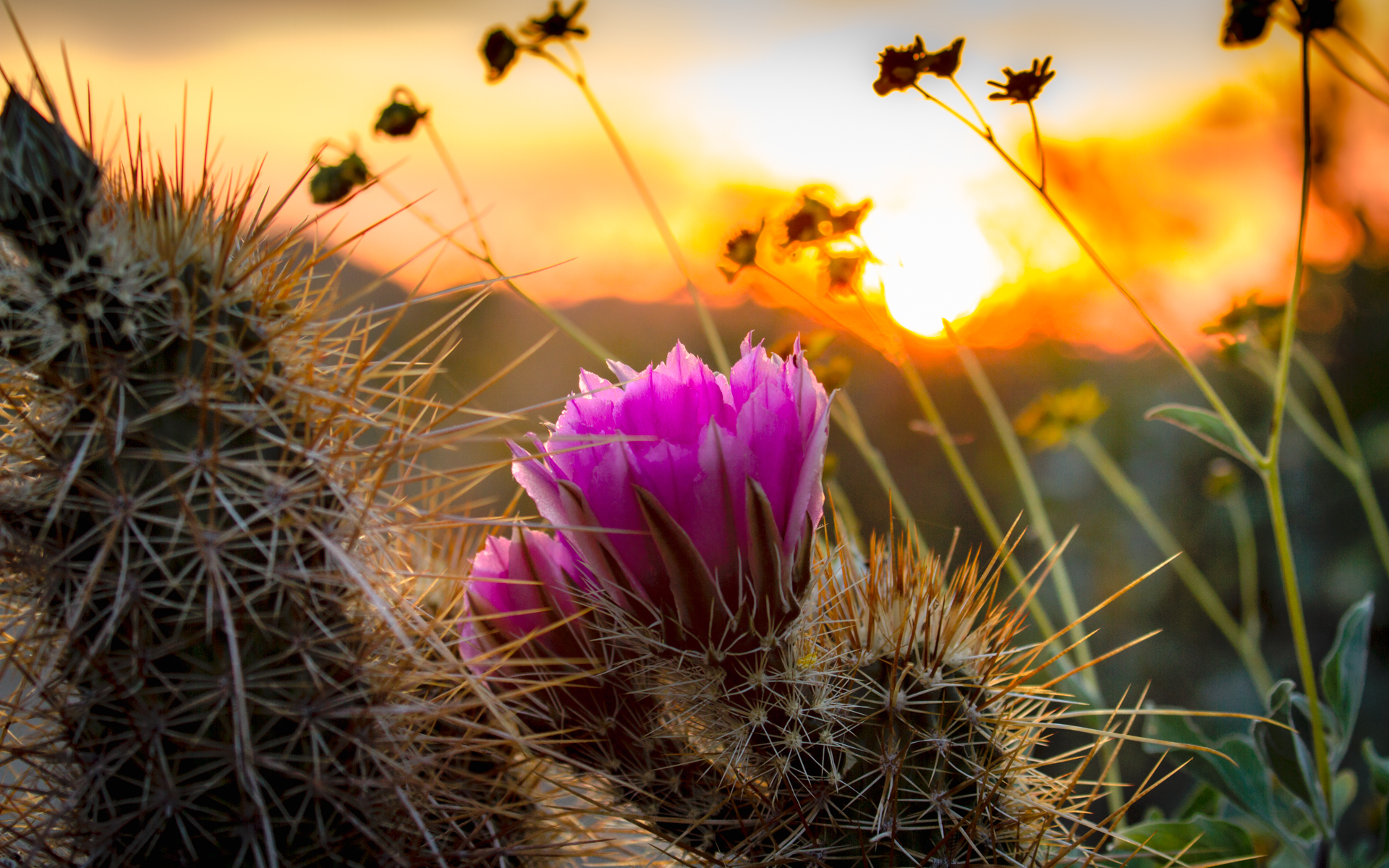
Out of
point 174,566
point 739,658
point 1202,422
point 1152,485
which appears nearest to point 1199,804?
point 1202,422

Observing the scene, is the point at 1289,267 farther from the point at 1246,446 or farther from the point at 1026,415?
the point at 1246,446

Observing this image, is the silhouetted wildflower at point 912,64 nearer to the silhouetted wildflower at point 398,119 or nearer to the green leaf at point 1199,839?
the silhouetted wildflower at point 398,119

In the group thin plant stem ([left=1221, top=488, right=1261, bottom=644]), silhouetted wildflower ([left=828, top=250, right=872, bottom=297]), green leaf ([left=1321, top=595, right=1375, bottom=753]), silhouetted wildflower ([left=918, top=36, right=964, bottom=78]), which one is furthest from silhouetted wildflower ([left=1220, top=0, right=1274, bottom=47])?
thin plant stem ([left=1221, top=488, right=1261, bottom=644])

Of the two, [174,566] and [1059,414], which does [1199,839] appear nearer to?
[1059,414]

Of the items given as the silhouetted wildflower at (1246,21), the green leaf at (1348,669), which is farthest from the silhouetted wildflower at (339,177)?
the green leaf at (1348,669)

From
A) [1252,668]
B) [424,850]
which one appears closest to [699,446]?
[424,850]

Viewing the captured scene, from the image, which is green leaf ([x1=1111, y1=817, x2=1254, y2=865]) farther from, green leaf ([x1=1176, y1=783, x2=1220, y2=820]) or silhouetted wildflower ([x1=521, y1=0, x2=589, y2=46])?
silhouetted wildflower ([x1=521, y1=0, x2=589, y2=46])
